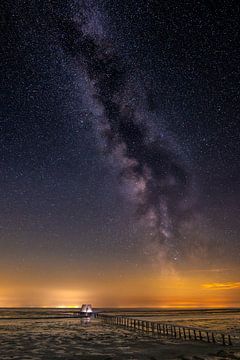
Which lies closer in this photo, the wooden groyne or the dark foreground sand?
the dark foreground sand

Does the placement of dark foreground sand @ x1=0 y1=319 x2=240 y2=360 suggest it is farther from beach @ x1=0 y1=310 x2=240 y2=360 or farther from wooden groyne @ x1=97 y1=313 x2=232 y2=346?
wooden groyne @ x1=97 y1=313 x2=232 y2=346

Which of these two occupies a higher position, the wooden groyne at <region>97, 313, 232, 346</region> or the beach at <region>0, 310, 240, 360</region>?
the wooden groyne at <region>97, 313, 232, 346</region>

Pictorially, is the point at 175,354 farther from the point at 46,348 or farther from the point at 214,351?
the point at 46,348

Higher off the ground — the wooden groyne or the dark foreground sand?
the wooden groyne

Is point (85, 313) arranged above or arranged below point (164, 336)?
above

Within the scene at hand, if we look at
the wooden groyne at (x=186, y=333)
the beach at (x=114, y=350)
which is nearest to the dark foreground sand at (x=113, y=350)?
the beach at (x=114, y=350)

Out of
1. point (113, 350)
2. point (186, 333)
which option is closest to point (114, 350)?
point (113, 350)

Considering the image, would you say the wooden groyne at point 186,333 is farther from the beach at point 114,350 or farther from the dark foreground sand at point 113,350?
the dark foreground sand at point 113,350

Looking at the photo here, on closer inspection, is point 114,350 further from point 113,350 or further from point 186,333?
point 186,333

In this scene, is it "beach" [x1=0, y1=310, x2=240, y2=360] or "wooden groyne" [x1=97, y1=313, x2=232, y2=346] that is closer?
"beach" [x1=0, y1=310, x2=240, y2=360]

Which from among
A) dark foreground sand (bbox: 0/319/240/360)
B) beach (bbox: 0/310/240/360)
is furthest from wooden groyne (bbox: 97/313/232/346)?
dark foreground sand (bbox: 0/319/240/360)

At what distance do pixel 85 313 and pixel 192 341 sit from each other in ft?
218

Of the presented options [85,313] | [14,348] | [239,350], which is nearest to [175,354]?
[239,350]

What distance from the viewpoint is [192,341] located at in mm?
33062
